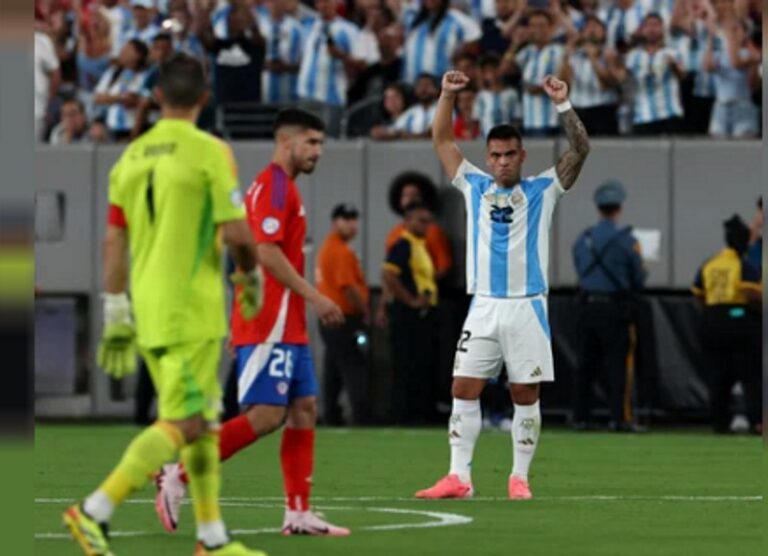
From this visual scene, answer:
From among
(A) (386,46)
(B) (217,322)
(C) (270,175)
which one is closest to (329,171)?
(A) (386,46)

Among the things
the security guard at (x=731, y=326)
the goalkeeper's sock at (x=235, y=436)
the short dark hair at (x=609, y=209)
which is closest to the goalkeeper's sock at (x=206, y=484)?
the goalkeeper's sock at (x=235, y=436)

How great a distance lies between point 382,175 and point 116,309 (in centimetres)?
1581

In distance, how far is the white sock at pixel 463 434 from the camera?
46.2ft

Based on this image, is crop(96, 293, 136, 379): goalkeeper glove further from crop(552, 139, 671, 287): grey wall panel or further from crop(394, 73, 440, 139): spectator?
crop(552, 139, 671, 287): grey wall panel

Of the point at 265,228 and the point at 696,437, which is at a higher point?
the point at 265,228

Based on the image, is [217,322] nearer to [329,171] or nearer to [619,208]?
[619,208]

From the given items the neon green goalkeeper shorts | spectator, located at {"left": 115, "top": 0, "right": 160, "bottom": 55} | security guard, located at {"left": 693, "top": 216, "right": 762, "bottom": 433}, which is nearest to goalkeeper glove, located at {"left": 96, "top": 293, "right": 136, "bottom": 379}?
the neon green goalkeeper shorts

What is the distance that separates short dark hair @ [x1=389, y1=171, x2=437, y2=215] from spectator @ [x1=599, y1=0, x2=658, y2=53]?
2.73 metres

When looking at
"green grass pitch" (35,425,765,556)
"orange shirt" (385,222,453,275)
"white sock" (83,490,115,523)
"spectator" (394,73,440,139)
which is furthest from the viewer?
"orange shirt" (385,222,453,275)

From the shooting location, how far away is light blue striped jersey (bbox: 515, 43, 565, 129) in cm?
2388

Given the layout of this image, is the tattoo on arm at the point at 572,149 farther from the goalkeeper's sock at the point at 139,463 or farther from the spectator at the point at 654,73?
the spectator at the point at 654,73

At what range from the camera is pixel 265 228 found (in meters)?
11.4

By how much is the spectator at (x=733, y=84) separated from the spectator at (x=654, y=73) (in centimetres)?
40

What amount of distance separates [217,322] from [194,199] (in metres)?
0.57
